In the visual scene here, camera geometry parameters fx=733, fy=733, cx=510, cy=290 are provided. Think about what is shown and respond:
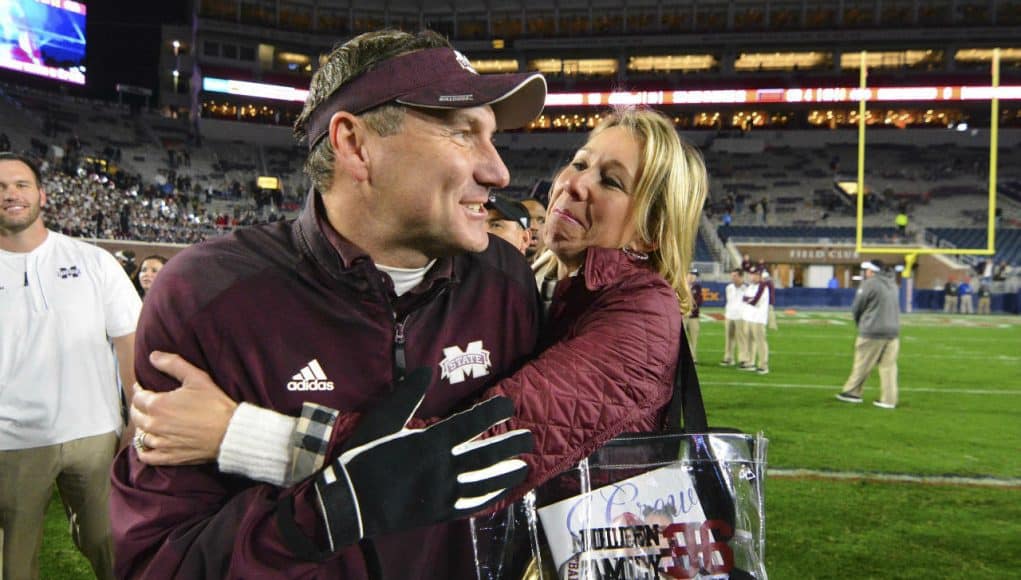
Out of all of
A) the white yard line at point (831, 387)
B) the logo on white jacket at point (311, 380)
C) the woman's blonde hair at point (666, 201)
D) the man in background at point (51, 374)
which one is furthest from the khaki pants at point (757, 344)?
the logo on white jacket at point (311, 380)

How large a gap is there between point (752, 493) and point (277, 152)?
4495cm

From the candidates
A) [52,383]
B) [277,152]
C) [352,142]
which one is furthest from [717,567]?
[277,152]

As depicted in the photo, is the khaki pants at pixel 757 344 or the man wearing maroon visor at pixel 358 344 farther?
the khaki pants at pixel 757 344

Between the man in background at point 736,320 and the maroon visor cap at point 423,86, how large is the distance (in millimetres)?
11813

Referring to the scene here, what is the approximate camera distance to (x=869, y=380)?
461 inches

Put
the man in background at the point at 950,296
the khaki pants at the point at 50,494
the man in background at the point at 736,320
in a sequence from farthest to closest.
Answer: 1. the man in background at the point at 950,296
2. the man in background at the point at 736,320
3. the khaki pants at the point at 50,494

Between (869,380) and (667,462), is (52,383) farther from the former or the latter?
(869,380)

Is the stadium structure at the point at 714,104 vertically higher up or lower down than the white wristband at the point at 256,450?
higher up

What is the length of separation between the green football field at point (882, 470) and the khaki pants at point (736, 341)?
51 cm

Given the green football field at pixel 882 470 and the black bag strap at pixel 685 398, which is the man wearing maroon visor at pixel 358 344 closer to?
the black bag strap at pixel 685 398

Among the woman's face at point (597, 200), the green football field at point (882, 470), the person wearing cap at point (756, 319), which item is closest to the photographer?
the woman's face at point (597, 200)

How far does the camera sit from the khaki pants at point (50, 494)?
127 inches

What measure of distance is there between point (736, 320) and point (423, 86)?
1238 centimetres

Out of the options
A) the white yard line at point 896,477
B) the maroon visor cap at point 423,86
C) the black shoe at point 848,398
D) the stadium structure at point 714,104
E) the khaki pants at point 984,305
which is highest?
the stadium structure at point 714,104
